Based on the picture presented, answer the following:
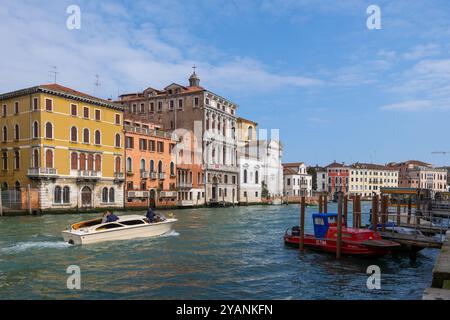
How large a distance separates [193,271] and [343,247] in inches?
240

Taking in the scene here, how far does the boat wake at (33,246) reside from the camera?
15.3 metres

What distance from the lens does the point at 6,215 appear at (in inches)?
1187

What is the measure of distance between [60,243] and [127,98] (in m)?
43.4

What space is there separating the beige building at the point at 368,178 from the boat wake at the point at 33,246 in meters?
90.3

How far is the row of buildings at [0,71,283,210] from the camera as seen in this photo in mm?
33656

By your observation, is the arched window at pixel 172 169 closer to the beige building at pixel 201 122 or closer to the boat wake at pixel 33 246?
the beige building at pixel 201 122

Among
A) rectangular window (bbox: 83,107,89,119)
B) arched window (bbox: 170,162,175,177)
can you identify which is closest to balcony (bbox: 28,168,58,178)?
rectangular window (bbox: 83,107,89,119)

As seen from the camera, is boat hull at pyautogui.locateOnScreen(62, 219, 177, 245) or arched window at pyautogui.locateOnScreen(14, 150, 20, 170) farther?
arched window at pyautogui.locateOnScreen(14, 150, 20, 170)

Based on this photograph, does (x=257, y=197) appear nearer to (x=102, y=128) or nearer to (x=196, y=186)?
(x=196, y=186)

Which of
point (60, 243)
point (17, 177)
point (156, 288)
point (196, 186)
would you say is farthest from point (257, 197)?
point (156, 288)

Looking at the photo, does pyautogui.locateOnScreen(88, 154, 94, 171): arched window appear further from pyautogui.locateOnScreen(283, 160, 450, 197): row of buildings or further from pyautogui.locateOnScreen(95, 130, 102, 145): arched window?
pyautogui.locateOnScreen(283, 160, 450, 197): row of buildings

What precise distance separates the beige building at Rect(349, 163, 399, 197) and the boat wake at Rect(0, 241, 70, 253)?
296 ft

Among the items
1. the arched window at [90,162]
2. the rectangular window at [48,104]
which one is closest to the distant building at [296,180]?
the arched window at [90,162]

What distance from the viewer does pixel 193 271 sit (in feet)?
41.9
